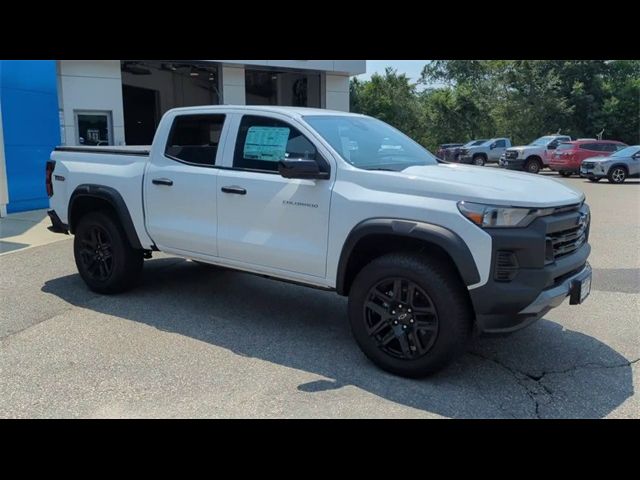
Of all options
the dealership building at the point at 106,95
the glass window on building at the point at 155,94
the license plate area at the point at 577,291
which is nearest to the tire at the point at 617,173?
the dealership building at the point at 106,95

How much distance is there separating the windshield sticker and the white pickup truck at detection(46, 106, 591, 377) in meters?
0.01

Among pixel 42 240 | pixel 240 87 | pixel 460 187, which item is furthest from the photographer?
pixel 240 87

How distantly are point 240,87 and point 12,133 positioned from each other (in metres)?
9.71

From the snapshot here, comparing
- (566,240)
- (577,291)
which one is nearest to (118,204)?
(566,240)

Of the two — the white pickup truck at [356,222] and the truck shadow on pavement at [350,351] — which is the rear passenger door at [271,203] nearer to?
the white pickup truck at [356,222]

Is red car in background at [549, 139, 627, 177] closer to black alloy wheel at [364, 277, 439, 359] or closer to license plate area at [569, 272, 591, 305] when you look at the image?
license plate area at [569, 272, 591, 305]

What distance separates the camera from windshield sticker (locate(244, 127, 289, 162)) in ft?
15.7

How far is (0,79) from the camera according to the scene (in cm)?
1145

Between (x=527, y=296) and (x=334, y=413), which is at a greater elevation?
(x=527, y=296)

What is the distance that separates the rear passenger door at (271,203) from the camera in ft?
14.5

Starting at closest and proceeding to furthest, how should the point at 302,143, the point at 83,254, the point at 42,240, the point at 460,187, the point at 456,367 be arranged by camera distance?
1. the point at 460,187
2. the point at 456,367
3. the point at 302,143
4. the point at 83,254
5. the point at 42,240

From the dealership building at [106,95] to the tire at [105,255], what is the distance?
659 cm
